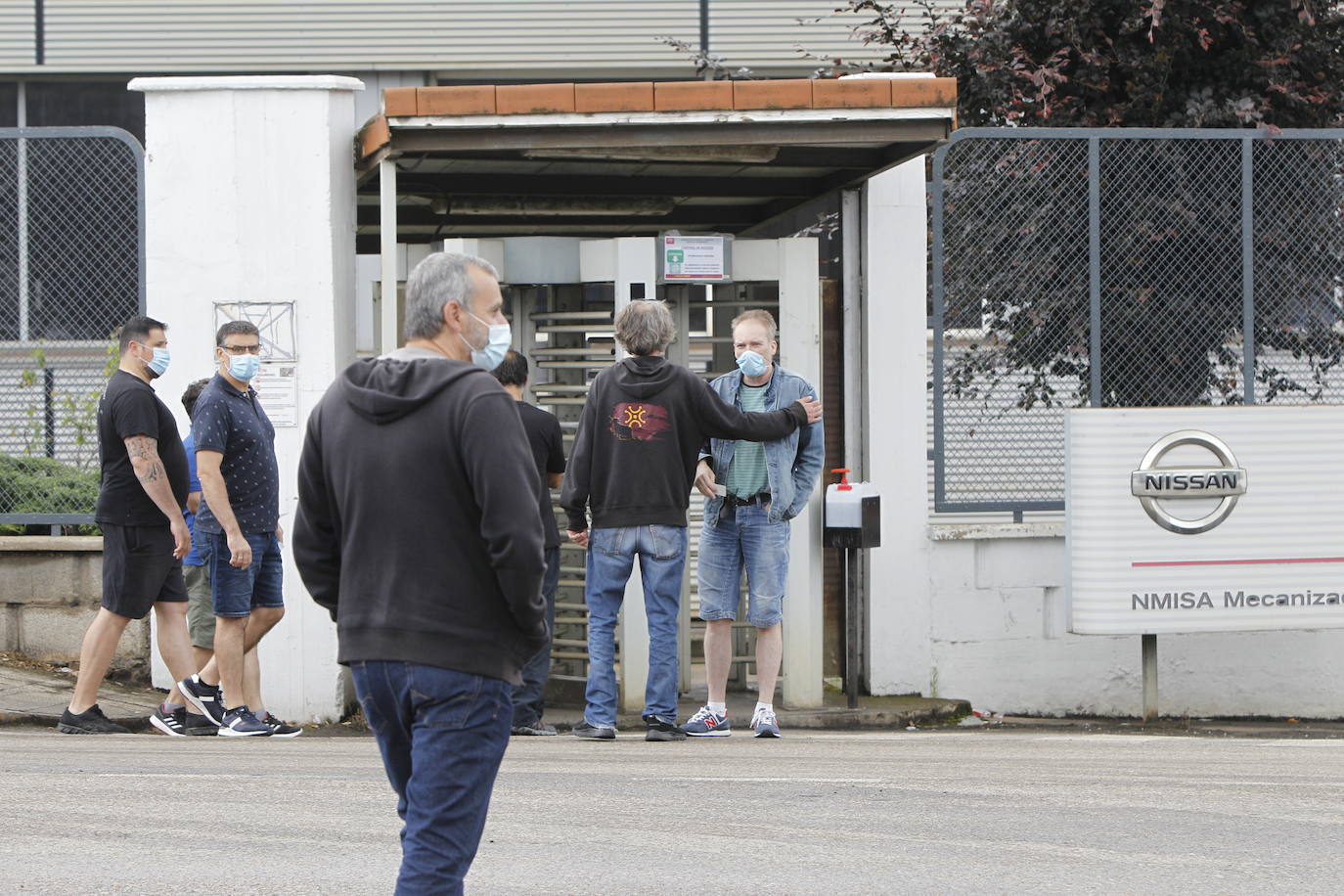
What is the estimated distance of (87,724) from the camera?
834 centimetres

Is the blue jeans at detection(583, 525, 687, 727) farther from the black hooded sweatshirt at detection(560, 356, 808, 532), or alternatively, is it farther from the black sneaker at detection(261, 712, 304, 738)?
the black sneaker at detection(261, 712, 304, 738)

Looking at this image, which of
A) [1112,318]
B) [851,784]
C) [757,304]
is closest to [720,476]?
[757,304]

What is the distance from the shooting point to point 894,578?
9797 mm

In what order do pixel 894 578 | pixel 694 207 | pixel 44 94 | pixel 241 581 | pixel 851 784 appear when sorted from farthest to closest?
pixel 44 94 < pixel 694 207 < pixel 894 578 < pixel 241 581 < pixel 851 784

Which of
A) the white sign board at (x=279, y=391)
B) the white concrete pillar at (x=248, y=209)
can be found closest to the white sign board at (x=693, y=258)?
the white concrete pillar at (x=248, y=209)

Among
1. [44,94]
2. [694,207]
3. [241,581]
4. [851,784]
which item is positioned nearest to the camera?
[851,784]

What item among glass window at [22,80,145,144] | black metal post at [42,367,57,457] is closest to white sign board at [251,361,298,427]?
black metal post at [42,367,57,457]

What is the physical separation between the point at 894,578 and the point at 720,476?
1808 millimetres

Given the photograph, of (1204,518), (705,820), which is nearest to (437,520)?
(705,820)

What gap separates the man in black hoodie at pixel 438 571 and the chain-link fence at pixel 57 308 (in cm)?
625

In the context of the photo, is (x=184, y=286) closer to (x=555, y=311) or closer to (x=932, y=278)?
(x=555, y=311)

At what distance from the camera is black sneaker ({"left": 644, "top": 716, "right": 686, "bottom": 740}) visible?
27.0 feet

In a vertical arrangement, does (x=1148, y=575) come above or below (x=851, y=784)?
above

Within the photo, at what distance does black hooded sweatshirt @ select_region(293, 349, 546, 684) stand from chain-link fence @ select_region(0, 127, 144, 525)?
6.26 meters
